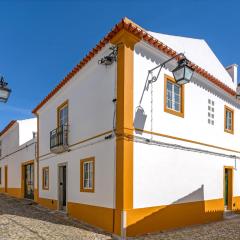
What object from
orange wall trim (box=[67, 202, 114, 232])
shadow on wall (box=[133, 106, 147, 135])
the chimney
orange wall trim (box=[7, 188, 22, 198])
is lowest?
orange wall trim (box=[7, 188, 22, 198])

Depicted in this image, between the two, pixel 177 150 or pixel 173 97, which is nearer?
pixel 177 150

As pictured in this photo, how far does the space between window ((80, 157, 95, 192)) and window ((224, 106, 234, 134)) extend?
635cm

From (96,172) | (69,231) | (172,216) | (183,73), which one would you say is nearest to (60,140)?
(96,172)

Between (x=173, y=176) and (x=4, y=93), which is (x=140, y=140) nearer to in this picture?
(x=173, y=176)

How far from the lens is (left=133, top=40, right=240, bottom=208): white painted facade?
→ 7.64m

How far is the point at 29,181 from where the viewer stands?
17.0 meters

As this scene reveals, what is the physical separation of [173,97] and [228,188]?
18.5 ft

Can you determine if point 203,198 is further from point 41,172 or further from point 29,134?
point 29,134

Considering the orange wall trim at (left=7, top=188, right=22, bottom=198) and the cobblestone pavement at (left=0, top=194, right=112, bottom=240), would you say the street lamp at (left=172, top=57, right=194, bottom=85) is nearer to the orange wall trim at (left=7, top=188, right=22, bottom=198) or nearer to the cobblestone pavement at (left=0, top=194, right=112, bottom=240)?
the cobblestone pavement at (left=0, top=194, right=112, bottom=240)

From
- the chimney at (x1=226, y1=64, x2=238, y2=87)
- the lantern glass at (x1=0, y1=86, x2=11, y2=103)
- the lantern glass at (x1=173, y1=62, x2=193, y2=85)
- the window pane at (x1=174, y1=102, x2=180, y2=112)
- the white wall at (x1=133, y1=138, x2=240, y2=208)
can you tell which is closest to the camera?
the lantern glass at (x1=0, y1=86, x2=11, y2=103)

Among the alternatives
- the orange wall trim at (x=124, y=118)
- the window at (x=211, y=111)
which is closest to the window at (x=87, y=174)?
the orange wall trim at (x=124, y=118)

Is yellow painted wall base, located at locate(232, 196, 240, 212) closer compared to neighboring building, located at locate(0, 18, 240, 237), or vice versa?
neighboring building, located at locate(0, 18, 240, 237)

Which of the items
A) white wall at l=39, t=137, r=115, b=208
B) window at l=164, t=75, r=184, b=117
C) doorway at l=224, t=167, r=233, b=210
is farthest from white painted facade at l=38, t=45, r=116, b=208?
doorway at l=224, t=167, r=233, b=210

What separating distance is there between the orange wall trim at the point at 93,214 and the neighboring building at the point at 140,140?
1.2 inches
